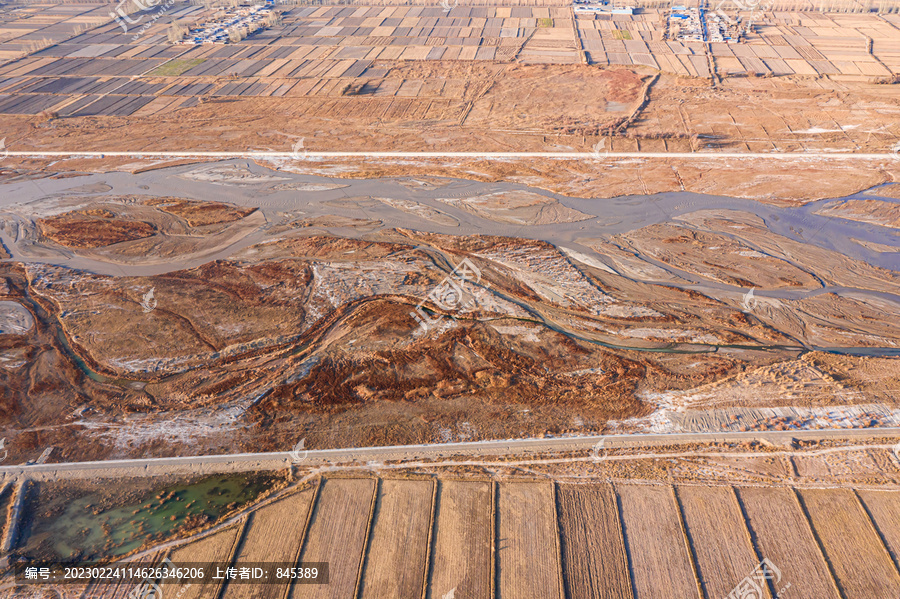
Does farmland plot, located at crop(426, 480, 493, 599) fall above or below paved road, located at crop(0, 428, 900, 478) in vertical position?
below

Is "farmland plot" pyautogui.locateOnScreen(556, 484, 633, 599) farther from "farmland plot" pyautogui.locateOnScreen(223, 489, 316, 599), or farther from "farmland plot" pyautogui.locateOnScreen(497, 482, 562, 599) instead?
"farmland plot" pyautogui.locateOnScreen(223, 489, 316, 599)

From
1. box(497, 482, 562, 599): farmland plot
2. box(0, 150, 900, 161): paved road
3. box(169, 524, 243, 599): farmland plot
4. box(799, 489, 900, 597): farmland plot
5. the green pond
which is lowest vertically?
box(799, 489, 900, 597): farmland plot

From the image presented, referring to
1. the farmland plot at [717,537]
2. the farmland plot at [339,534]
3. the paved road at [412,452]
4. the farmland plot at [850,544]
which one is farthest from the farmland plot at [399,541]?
the farmland plot at [850,544]

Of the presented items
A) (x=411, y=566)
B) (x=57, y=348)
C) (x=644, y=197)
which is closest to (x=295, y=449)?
(x=411, y=566)

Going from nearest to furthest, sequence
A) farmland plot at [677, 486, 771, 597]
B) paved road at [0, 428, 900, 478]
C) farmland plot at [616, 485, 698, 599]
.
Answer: farmland plot at [616, 485, 698, 599]
farmland plot at [677, 486, 771, 597]
paved road at [0, 428, 900, 478]

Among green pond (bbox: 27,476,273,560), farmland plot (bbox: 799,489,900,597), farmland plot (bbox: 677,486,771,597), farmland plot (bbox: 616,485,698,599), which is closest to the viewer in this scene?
farmland plot (bbox: 799,489,900,597)

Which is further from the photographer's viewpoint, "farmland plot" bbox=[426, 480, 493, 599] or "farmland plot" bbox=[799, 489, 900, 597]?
"farmland plot" bbox=[426, 480, 493, 599]

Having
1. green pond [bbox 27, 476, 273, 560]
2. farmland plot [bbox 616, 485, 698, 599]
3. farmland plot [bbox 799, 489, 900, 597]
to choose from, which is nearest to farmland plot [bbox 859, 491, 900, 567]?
farmland plot [bbox 799, 489, 900, 597]

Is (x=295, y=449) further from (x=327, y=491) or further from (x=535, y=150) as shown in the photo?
(x=535, y=150)
